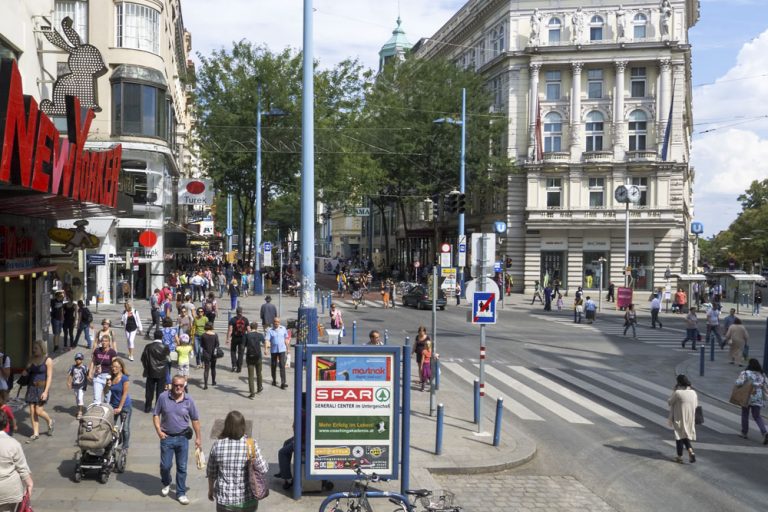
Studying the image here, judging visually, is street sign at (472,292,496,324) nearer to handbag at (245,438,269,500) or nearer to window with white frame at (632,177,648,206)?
handbag at (245,438,269,500)

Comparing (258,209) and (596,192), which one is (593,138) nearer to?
(596,192)

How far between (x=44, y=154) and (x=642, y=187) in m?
47.5

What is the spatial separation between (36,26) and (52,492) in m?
13.0

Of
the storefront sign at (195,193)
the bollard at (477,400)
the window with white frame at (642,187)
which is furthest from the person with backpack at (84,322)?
Result: the window with white frame at (642,187)

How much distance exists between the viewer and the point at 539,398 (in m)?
18.0

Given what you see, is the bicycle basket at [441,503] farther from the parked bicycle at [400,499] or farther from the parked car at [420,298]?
the parked car at [420,298]

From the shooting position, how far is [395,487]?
1047 centimetres

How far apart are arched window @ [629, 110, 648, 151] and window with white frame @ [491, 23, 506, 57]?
1107 centimetres

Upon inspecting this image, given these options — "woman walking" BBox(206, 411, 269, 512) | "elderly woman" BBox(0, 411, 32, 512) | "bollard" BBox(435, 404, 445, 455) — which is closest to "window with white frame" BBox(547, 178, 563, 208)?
"bollard" BBox(435, 404, 445, 455)

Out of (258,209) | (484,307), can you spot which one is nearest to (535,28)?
(258,209)

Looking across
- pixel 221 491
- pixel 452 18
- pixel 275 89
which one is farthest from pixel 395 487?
pixel 452 18

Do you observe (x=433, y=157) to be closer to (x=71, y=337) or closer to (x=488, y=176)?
(x=488, y=176)

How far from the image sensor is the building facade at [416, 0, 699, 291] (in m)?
53.3

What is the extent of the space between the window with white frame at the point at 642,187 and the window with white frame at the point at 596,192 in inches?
86.4
